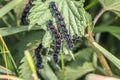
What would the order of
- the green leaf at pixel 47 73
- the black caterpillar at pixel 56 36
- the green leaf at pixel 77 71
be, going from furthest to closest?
the green leaf at pixel 77 71 → the green leaf at pixel 47 73 → the black caterpillar at pixel 56 36

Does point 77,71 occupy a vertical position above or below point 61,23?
below

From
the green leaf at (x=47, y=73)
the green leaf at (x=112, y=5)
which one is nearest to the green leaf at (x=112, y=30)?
the green leaf at (x=112, y=5)

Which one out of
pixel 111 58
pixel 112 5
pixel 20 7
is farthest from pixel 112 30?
pixel 20 7

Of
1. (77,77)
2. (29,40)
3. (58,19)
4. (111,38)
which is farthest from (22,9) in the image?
(111,38)

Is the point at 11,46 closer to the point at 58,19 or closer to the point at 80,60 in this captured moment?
the point at 80,60

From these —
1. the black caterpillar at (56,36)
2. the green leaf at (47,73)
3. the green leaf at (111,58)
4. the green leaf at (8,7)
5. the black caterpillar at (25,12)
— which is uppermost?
the green leaf at (8,7)

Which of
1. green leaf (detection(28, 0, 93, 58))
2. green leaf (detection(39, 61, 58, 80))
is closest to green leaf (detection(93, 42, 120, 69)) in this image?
green leaf (detection(28, 0, 93, 58))

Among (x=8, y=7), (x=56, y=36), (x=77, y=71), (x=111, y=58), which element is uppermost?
(x=8, y=7)

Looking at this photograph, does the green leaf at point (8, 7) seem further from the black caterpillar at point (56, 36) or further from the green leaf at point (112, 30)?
the green leaf at point (112, 30)

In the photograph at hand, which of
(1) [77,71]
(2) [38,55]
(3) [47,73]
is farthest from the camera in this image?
(1) [77,71]

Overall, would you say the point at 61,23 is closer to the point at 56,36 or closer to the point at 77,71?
the point at 56,36

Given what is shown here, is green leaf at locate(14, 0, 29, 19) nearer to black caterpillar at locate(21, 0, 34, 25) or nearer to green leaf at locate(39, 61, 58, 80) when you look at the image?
black caterpillar at locate(21, 0, 34, 25)
